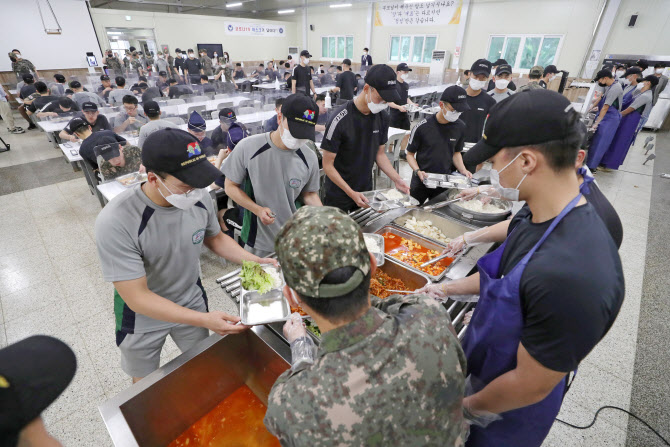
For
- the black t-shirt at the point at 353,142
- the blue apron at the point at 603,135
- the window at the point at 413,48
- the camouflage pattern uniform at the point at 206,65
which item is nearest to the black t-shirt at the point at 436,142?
the black t-shirt at the point at 353,142

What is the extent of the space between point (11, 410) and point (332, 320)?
66 cm

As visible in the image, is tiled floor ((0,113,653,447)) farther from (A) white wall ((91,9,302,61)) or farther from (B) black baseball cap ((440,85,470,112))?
(A) white wall ((91,9,302,61))

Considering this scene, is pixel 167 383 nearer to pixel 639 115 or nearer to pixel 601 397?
pixel 601 397

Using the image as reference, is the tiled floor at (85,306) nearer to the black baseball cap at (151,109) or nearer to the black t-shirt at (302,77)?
the black baseball cap at (151,109)

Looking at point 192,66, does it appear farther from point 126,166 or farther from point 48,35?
point 126,166

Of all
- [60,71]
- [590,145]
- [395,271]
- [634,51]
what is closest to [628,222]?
[590,145]

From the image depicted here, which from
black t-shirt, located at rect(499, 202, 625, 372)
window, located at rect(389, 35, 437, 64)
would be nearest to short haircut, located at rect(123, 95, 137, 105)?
black t-shirt, located at rect(499, 202, 625, 372)

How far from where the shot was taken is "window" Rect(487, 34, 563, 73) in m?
11.1

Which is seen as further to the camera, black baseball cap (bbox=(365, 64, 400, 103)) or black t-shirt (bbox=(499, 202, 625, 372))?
black baseball cap (bbox=(365, 64, 400, 103))

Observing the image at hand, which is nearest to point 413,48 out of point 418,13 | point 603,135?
point 418,13

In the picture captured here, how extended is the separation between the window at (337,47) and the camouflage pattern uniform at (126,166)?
52.9 ft

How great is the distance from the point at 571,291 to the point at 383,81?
197 cm

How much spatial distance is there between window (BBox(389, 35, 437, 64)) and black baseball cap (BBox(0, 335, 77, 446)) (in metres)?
16.4

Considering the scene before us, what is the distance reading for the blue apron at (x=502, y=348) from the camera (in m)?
1.04
